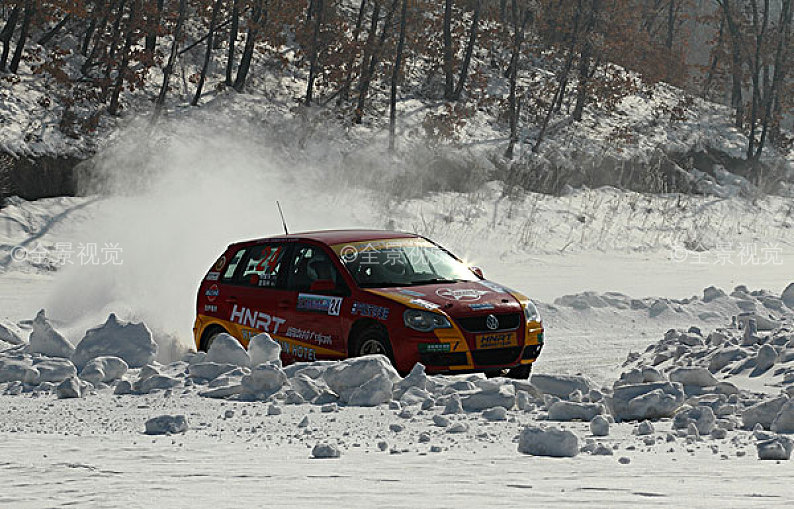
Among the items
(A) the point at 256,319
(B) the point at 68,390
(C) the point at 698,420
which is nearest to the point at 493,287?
(A) the point at 256,319

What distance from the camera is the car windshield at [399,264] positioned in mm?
9773

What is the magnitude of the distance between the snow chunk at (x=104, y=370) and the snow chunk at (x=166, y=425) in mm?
2123

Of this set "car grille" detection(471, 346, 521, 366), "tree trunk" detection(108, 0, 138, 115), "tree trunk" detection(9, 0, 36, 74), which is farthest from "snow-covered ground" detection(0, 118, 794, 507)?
"tree trunk" detection(9, 0, 36, 74)

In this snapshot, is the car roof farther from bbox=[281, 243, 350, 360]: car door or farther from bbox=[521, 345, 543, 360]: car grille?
bbox=[521, 345, 543, 360]: car grille

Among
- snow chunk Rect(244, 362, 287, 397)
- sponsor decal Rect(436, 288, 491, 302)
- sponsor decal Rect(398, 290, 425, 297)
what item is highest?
sponsor decal Rect(436, 288, 491, 302)

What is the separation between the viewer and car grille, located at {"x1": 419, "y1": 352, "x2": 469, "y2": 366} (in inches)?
351

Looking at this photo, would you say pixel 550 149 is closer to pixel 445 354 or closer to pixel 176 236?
pixel 176 236

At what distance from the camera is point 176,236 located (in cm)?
1898

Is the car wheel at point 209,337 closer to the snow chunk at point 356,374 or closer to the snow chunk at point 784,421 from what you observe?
the snow chunk at point 356,374

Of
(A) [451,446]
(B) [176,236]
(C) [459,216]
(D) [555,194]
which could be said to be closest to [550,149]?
(D) [555,194]

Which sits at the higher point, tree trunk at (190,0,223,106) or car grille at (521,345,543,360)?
tree trunk at (190,0,223,106)

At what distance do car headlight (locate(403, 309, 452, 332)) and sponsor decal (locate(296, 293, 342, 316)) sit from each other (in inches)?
30.6

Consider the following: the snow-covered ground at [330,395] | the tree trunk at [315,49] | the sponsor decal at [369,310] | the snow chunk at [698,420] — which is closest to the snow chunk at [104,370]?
the snow-covered ground at [330,395]

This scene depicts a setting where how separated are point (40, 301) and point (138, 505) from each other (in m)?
12.2
